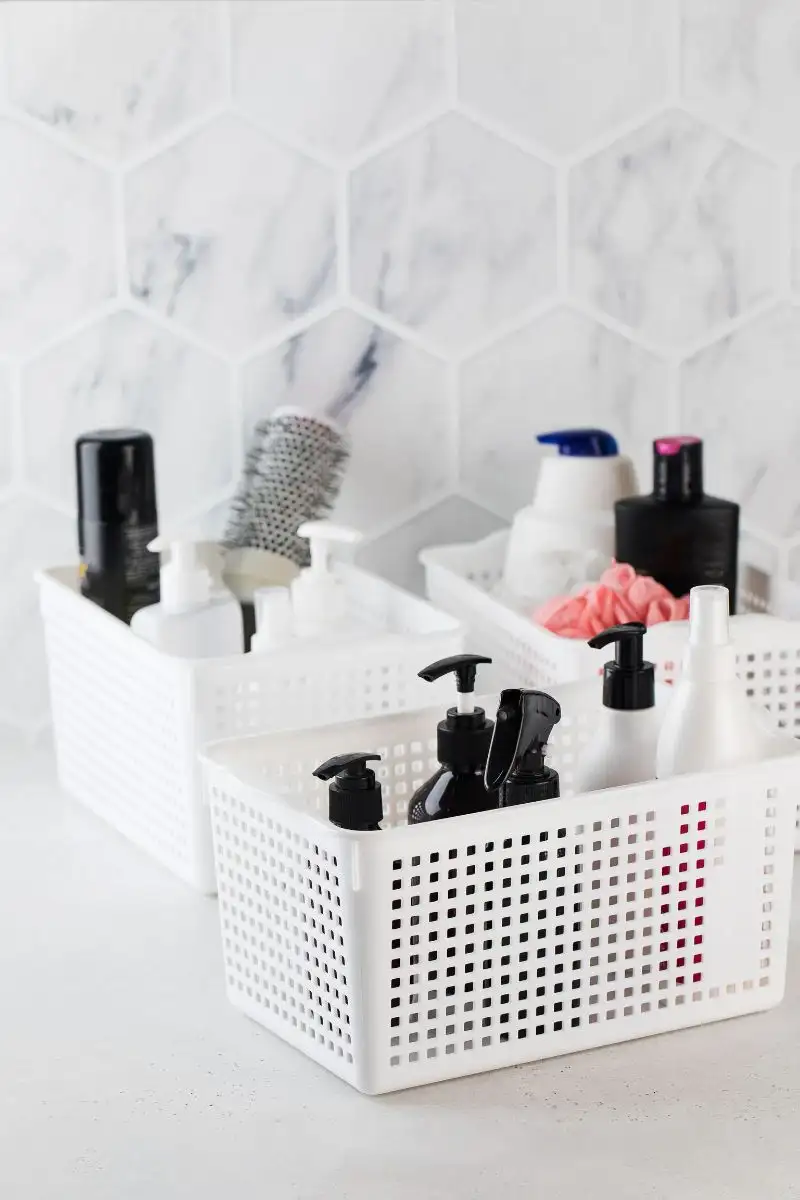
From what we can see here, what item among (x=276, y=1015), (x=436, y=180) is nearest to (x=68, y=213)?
(x=436, y=180)

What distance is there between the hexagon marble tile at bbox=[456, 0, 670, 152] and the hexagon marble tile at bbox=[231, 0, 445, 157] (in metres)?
0.03

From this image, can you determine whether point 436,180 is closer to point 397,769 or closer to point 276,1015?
point 397,769

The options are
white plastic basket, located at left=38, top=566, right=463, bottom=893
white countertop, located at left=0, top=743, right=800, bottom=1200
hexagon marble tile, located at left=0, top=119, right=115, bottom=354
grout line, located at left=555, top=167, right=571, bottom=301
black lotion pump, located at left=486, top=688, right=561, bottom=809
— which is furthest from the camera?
grout line, located at left=555, top=167, right=571, bottom=301

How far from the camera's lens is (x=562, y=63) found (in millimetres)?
1461

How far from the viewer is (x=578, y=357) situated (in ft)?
5.00

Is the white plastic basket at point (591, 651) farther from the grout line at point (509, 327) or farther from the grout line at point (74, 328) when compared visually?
the grout line at point (74, 328)

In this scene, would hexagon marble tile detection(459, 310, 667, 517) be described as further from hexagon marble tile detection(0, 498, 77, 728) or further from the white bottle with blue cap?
hexagon marble tile detection(0, 498, 77, 728)

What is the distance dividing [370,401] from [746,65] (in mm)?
436

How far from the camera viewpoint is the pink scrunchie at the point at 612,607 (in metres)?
1.20

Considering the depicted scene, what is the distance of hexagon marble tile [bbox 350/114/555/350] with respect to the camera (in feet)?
4.77

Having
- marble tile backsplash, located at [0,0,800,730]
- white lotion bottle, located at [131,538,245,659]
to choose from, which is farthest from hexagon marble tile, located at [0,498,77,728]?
white lotion bottle, located at [131,538,245,659]

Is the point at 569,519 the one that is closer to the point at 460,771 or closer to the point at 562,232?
the point at 562,232

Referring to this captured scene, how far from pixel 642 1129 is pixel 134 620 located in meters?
0.55

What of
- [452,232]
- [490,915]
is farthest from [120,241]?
[490,915]
